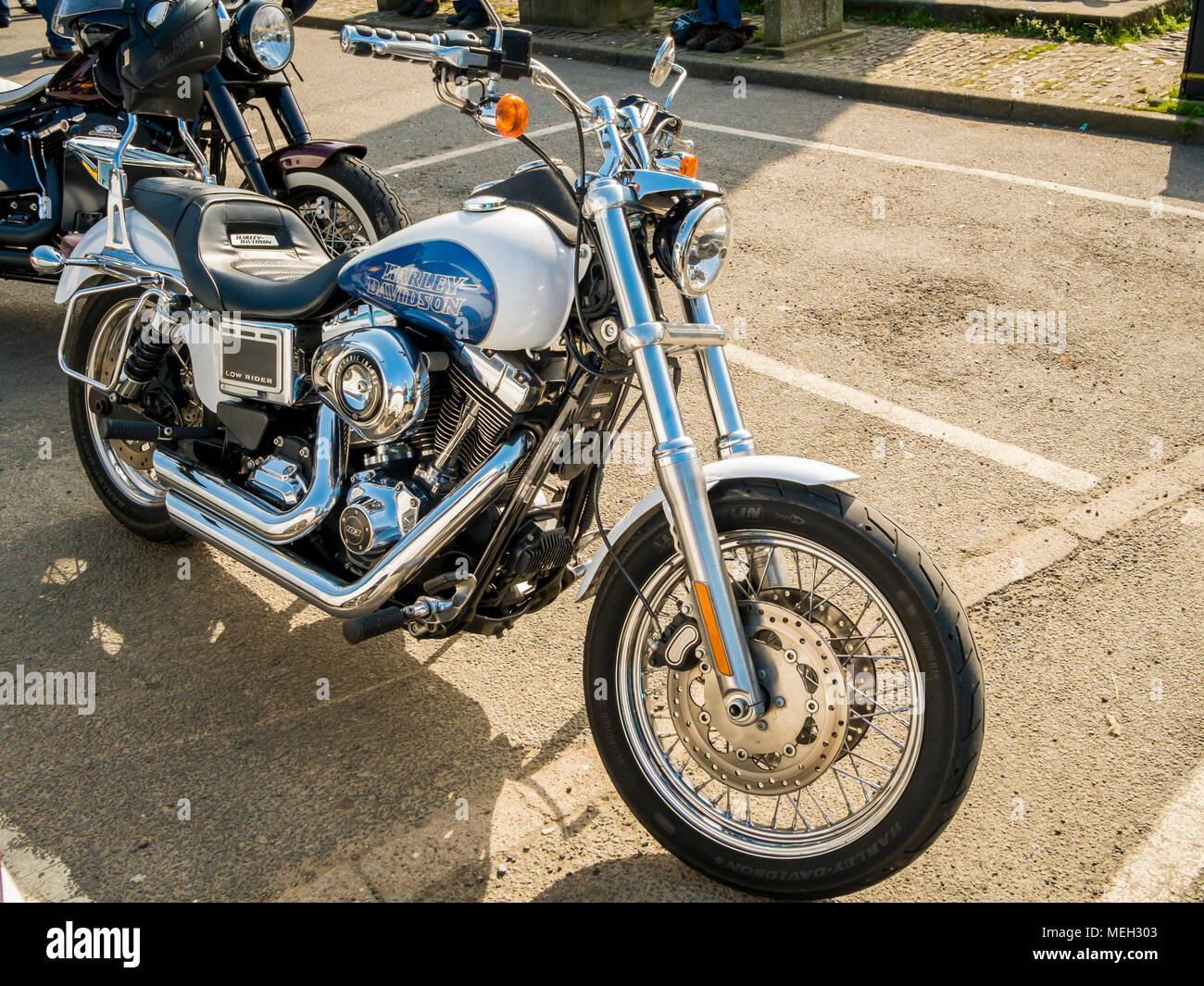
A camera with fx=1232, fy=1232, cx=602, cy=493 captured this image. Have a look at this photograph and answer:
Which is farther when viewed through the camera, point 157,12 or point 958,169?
point 958,169

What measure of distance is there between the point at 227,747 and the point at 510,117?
1.87 metres

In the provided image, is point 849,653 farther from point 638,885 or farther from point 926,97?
point 926,97

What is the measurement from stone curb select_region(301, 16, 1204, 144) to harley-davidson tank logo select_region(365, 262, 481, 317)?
7.10m

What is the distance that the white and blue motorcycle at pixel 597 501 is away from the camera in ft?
8.57

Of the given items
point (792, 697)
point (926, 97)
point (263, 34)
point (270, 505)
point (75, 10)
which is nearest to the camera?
point (792, 697)

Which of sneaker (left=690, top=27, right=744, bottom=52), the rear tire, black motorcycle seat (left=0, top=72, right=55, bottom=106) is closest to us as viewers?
the rear tire

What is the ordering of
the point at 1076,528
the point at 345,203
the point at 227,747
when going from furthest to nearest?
the point at 345,203
the point at 1076,528
the point at 227,747

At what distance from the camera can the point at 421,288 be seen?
2.94m

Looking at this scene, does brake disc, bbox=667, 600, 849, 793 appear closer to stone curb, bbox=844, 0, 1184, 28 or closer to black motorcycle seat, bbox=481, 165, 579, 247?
black motorcycle seat, bbox=481, 165, 579, 247

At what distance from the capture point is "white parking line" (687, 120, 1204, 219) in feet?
23.5

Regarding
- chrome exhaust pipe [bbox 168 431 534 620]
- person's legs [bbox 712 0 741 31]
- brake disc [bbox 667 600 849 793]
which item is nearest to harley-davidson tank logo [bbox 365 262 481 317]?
chrome exhaust pipe [bbox 168 431 534 620]

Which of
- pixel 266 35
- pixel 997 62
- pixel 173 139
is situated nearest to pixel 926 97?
pixel 997 62

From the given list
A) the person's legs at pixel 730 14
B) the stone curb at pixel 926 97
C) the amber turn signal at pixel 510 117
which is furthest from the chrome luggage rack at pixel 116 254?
the person's legs at pixel 730 14

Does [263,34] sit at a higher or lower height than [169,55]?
lower
